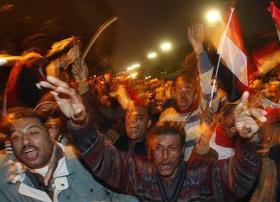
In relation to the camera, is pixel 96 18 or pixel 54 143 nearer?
pixel 54 143

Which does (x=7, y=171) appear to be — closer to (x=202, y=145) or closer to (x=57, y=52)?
(x=57, y=52)

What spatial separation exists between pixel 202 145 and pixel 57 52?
67.2 inches

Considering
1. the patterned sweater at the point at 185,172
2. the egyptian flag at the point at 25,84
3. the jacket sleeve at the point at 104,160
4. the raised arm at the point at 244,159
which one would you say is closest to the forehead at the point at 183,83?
the egyptian flag at the point at 25,84

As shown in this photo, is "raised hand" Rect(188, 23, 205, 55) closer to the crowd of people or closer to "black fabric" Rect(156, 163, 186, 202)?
the crowd of people

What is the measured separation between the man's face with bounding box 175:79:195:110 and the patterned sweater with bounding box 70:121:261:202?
5.81ft

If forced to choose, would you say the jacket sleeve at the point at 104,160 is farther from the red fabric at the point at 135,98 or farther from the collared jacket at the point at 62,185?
the red fabric at the point at 135,98

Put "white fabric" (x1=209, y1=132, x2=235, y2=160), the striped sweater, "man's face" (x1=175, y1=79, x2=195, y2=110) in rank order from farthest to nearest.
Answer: "man's face" (x1=175, y1=79, x2=195, y2=110) < the striped sweater < "white fabric" (x1=209, y1=132, x2=235, y2=160)

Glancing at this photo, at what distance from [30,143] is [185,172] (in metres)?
1.19

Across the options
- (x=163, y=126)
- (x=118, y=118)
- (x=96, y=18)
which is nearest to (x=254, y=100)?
(x=163, y=126)

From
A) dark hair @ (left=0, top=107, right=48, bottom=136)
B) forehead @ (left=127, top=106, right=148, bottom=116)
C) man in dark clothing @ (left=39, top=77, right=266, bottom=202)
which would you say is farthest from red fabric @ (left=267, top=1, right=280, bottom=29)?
dark hair @ (left=0, top=107, right=48, bottom=136)

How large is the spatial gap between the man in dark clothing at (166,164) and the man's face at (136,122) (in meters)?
1.45

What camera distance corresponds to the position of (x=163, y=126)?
411cm

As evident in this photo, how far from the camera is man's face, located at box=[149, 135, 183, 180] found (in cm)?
390

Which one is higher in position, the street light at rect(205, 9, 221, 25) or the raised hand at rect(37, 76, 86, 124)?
the street light at rect(205, 9, 221, 25)
